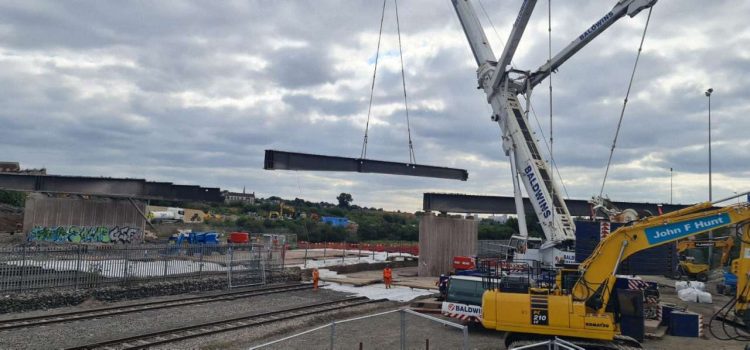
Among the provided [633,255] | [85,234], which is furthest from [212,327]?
[85,234]

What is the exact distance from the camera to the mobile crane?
2064 cm


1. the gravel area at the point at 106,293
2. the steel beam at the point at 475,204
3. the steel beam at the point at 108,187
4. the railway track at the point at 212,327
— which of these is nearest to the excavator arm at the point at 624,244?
the railway track at the point at 212,327

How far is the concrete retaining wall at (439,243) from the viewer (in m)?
33.5

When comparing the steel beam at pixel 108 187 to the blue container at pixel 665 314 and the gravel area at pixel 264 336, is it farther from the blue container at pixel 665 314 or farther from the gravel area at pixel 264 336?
the blue container at pixel 665 314

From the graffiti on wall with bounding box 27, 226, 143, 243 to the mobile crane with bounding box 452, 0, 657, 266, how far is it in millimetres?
32973

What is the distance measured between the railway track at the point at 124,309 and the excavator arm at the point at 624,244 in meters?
15.0

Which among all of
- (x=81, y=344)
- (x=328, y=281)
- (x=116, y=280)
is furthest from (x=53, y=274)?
(x=328, y=281)

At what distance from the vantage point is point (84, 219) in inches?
1909

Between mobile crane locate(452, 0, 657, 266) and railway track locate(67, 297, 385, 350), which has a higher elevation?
mobile crane locate(452, 0, 657, 266)

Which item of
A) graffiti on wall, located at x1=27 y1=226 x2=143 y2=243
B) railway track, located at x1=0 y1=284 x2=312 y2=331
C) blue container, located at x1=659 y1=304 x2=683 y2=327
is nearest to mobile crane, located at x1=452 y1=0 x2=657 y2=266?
blue container, located at x1=659 y1=304 x2=683 y2=327

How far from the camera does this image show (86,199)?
49031mm

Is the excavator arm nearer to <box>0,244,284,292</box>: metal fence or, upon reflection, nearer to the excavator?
the excavator

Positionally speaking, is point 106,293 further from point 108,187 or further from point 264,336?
point 108,187

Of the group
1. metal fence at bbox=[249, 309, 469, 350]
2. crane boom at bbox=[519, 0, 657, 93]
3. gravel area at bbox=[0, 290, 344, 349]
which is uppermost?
crane boom at bbox=[519, 0, 657, 93]
